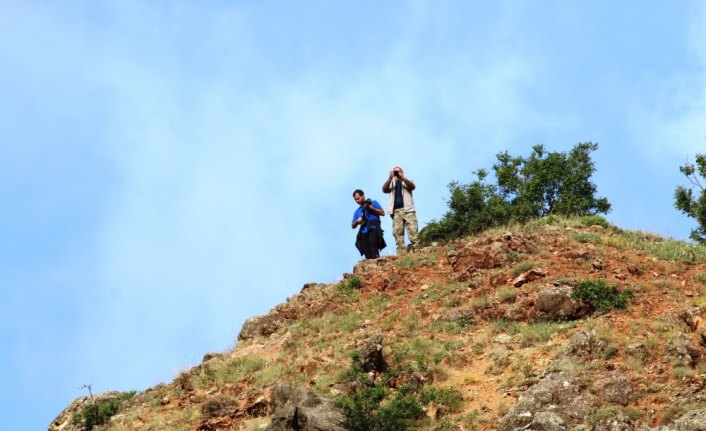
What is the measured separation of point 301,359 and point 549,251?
677 centimetres

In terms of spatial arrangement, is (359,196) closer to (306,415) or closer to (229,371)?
(229,371)

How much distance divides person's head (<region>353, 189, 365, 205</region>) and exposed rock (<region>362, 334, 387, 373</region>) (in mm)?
6946

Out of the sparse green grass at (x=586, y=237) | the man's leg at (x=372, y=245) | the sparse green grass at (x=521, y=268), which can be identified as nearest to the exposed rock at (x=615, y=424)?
the sparse green grass at (x=521, y=268)

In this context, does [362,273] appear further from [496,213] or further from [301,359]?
[496,213]

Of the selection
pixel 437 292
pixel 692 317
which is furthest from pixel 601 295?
pixel 437 292

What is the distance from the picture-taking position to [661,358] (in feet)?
52.4

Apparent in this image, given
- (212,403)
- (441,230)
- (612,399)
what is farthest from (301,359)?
(441,230)

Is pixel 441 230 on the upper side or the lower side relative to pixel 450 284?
upper

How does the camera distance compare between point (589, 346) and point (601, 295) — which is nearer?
point (589, 346)

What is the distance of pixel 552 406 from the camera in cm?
1466

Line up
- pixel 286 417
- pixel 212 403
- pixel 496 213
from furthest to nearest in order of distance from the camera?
1. pixel 496 213
2. pixel 212 403
3. pixel 286 417

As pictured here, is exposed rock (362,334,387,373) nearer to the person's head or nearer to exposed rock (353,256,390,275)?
exposed rock (353,256,390,275)

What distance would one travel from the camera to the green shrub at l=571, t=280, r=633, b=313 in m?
18.4

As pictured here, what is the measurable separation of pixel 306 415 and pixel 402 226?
10.4m
